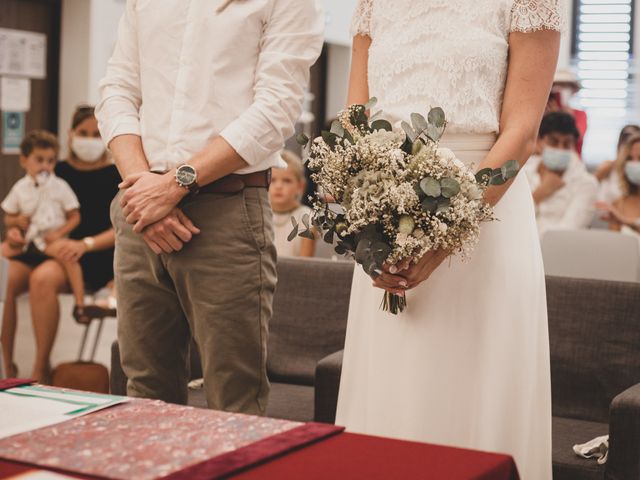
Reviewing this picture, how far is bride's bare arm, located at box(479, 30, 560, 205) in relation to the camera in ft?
7.14

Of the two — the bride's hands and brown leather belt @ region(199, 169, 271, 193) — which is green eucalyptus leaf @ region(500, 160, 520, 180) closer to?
the bride's hands

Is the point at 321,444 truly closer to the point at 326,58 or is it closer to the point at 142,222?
the point at 142,222

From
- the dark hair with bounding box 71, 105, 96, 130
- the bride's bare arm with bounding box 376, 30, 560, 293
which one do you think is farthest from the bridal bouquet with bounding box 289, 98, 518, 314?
the dark hair with bounding box 71, 105, 96, 130

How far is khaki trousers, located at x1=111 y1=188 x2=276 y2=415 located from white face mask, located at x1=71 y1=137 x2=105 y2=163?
3.34 meters

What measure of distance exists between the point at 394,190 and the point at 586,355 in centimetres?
164

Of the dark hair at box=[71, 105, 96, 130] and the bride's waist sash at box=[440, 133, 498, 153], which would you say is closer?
the bride's waist sash at box=[440, 133, 498, 153]

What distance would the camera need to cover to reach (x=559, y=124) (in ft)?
22.4

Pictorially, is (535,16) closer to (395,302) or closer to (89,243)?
(395,302)

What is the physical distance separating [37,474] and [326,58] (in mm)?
10557

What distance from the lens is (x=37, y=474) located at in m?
1.18

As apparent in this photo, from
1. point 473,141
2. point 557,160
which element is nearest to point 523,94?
point 473,141

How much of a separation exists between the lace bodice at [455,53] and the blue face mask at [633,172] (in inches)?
185

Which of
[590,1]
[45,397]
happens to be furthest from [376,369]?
[590,1]

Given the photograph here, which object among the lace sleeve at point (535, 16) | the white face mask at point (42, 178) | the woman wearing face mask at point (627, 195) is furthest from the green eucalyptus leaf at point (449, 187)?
the woman wearing face mask at point (627, 195)
